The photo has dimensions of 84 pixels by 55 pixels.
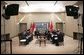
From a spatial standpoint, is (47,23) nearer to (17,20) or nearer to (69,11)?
(17,20)

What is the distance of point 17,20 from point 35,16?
95.4 inches

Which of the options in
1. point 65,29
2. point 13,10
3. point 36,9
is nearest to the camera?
point 13,10

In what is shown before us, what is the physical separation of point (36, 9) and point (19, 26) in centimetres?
326

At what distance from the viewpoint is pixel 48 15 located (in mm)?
21000

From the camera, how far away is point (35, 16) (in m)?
21.1

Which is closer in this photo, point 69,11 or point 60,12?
point 69,11

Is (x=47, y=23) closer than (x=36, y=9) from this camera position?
No

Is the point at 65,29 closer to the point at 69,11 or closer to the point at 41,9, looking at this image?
the point at 41,9

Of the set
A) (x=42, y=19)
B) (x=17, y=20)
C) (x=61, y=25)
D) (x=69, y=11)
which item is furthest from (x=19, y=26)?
(x=69, y=11)

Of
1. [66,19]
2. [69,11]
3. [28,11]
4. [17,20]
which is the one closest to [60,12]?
[66,19]

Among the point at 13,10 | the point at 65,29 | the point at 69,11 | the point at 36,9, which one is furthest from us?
the point at 65,29

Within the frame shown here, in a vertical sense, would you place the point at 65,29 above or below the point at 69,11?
below

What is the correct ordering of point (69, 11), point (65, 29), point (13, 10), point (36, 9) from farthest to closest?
point (65, 29) < point (36, 9) < point (69, 11) < point (13, 10)

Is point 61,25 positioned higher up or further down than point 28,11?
further down
